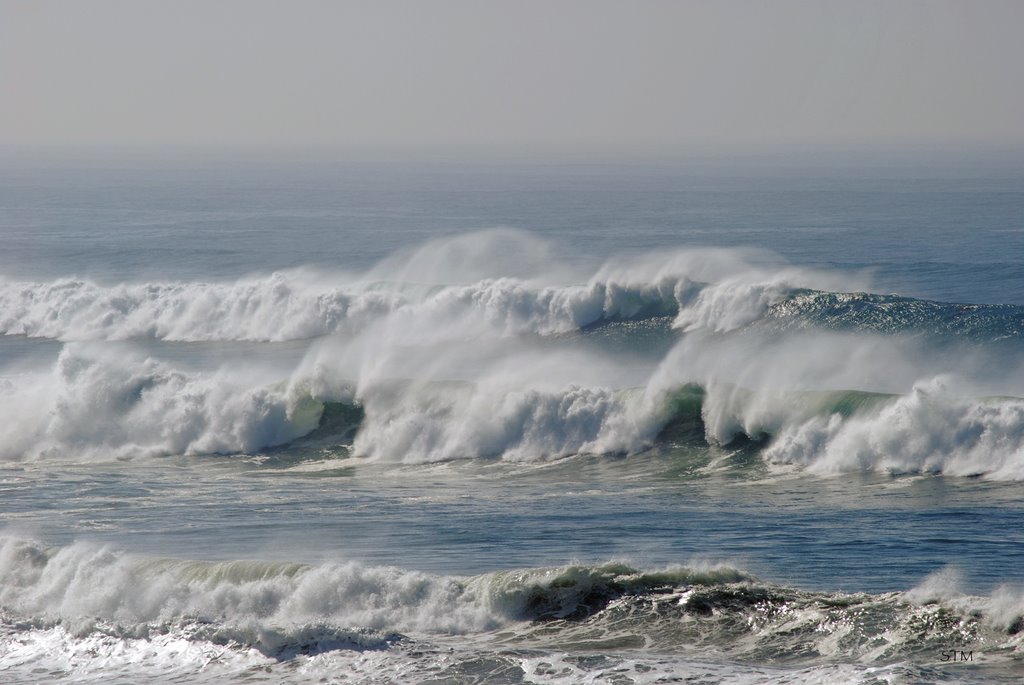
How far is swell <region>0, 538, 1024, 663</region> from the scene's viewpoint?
1211 cm

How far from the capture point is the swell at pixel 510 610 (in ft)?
39.7

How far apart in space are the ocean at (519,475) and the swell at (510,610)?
40 millimetres

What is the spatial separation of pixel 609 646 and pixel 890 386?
48.2 feet

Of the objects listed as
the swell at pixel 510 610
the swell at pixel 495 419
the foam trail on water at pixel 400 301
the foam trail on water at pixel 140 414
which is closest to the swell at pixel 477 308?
the foam trail on water at pixel 400 301

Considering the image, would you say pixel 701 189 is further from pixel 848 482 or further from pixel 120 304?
pixel 848 482

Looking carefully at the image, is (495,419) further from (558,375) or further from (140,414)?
(140,414)

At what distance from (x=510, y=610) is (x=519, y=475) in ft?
23.7

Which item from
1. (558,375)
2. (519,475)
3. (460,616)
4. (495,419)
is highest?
(558,375)

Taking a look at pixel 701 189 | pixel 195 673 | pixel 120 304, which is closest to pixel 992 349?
pixel 195 673

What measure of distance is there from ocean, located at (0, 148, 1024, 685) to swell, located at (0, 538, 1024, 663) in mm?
40

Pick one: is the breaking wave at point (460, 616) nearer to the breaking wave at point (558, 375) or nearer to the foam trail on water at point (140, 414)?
the breaking wave at point (558, 375)

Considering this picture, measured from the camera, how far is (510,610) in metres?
13.4

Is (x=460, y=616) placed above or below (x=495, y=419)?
below

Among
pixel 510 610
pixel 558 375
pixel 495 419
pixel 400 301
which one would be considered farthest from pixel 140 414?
pixel 400 301
